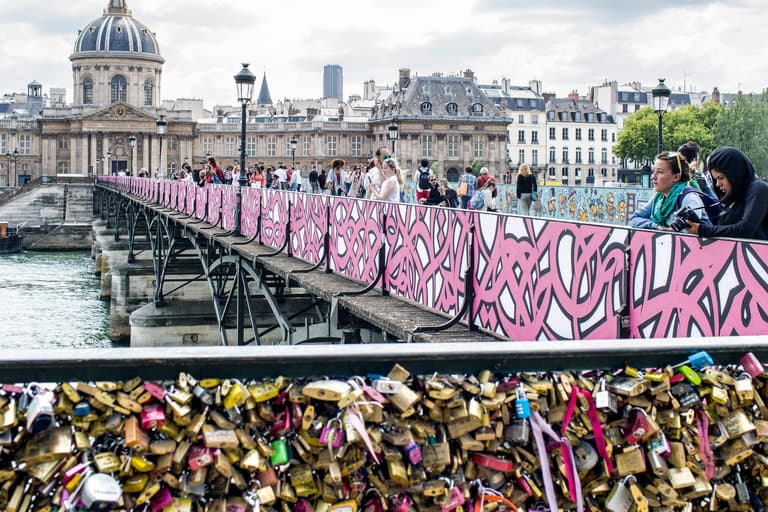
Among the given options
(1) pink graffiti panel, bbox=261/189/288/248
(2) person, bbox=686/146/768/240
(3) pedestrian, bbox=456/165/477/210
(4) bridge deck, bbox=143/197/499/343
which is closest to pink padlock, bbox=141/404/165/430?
(2) person, bbox=686/146/768/240

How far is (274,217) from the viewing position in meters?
17.1

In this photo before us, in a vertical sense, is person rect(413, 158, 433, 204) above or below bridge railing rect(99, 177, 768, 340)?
above

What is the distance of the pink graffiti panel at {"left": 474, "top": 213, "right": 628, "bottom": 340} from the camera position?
262 inches

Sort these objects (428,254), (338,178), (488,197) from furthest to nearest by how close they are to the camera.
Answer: (338,178) < (488,197) < (428,254)

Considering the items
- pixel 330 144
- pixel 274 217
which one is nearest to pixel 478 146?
pixel 330 144

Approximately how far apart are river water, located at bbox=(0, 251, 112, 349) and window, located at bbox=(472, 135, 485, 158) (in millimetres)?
55333

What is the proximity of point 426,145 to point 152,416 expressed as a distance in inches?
4244

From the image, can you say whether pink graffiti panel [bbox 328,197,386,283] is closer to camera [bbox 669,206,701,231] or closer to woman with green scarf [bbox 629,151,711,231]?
woman with green scarf [bbox 629,151,711,231]

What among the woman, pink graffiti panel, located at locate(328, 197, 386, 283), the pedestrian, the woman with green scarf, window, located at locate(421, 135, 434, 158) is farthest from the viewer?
window, located at locate(421, 135, 434, 158)

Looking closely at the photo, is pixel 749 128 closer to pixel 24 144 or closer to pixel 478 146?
pixel 478 146

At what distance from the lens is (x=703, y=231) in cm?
564

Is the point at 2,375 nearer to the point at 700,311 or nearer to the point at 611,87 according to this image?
the point at 700,311

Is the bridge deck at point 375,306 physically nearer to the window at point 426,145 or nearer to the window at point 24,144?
the window at point 426,145

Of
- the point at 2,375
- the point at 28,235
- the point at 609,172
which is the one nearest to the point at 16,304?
the point at 28,235
